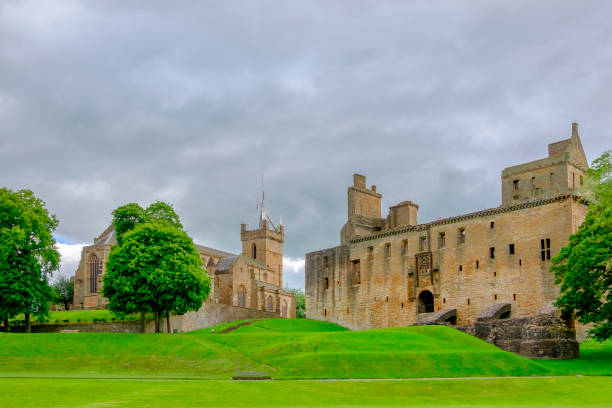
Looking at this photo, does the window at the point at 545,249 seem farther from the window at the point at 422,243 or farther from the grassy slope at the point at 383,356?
the window at the point at 422,243

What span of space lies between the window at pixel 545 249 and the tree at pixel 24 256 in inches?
1555

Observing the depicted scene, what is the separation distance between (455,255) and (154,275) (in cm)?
2696

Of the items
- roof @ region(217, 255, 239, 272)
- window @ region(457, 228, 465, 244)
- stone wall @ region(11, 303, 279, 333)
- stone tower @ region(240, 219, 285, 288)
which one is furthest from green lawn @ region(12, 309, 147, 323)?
stone tower @ region(240, 219, 285, 288)

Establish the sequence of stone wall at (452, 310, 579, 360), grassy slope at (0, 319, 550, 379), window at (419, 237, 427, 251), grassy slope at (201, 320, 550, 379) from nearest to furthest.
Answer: grassy slope at (201, 320, 550, 379), grassy slope at (0, 319, 550, 379), stone wall at (452, 310, 579, 360), window at (419, 237, 427, 251)

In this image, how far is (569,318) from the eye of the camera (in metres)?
48.5

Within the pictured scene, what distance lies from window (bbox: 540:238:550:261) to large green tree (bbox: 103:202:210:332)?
27.2 metres

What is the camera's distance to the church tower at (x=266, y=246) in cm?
12644

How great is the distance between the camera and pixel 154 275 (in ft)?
173

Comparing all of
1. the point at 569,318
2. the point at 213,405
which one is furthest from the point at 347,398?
the point at 569,318

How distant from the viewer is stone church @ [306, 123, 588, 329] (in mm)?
55812

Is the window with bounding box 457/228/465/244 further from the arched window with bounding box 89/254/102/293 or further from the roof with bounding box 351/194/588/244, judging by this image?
the arched window with bounding box 89/254/102/293

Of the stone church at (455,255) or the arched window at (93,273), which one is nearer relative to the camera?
the stone church at (455,255)

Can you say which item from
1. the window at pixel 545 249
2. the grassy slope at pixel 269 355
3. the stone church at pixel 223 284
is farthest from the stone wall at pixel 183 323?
the window at pixel 545 249

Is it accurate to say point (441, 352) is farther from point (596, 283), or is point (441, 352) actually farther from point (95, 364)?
point (95, 364)
